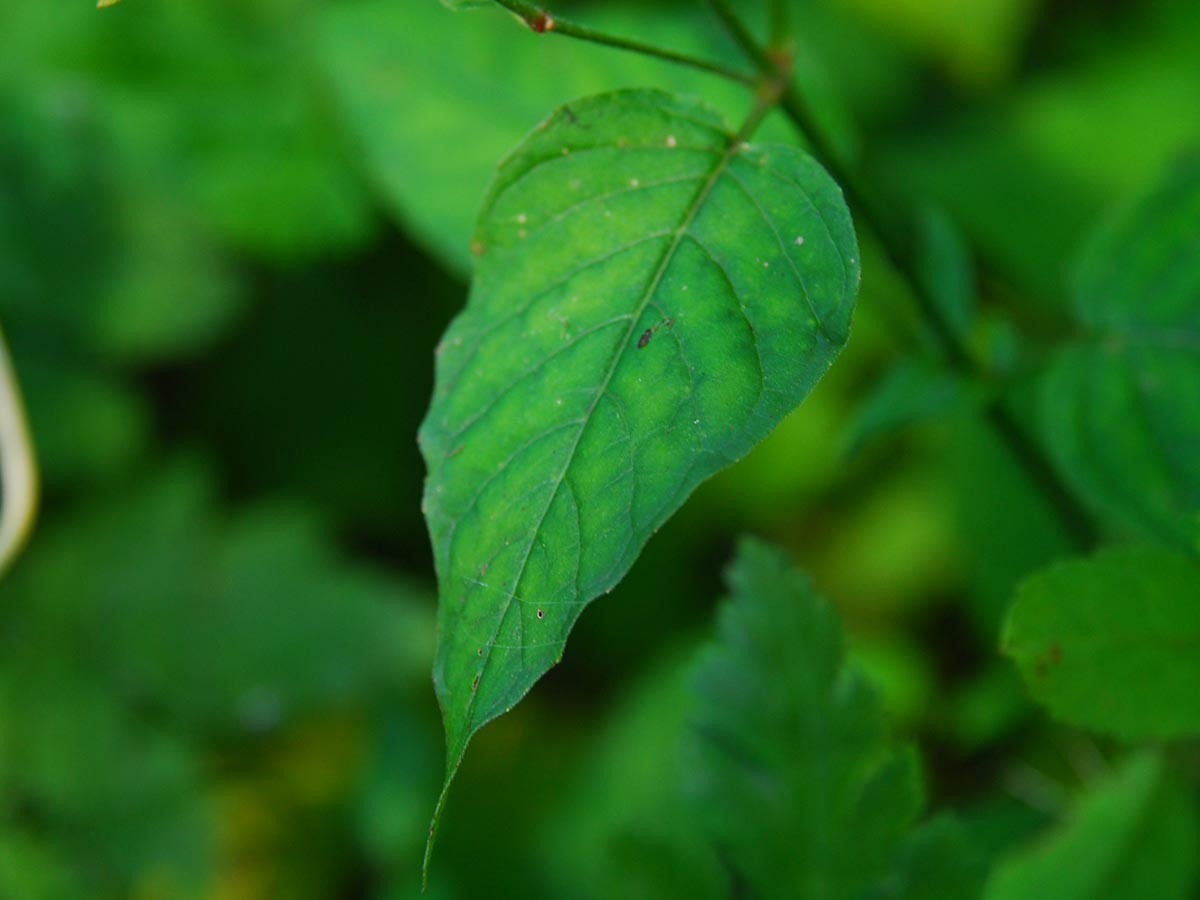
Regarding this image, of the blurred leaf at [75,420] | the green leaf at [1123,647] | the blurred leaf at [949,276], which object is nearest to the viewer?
the green leaf at [1123,647]

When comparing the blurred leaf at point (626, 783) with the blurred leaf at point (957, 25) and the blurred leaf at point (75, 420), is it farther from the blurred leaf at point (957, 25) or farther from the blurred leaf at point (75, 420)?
the blurred leaf at point (957, 25)

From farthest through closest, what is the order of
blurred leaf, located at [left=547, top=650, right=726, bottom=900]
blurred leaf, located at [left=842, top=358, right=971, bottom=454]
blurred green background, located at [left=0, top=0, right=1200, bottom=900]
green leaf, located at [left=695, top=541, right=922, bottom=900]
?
blurred leaf, located at [left=547, top=650, right=726, bottom=900], blurred green background, located at [left=0, top=0, right=1200, bottom=900], blurred leaf, located at [left=842, top=358, right=971, bottom=454], green leaf, located at [left=695, top=541, right=922, bottom=900]

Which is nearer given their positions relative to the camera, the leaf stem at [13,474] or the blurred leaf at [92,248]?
the leaf stem at [13,474]

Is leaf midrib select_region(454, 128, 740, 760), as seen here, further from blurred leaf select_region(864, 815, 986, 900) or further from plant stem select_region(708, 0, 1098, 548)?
blurred leaf select_region(864, 815, 986, 900)

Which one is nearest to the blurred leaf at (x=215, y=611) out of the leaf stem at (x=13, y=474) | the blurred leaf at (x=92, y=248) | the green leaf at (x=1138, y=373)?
the blurred leaf at (x=92, y=248)

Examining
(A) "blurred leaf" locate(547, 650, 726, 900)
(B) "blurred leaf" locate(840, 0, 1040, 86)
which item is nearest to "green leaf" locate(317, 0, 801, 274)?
(A) "blurred leaf" locate(547, 650, 726, 900)

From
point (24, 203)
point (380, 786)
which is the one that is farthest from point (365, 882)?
point (24, 203)
